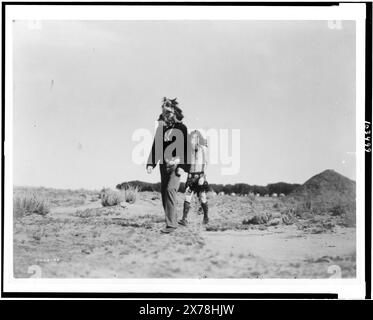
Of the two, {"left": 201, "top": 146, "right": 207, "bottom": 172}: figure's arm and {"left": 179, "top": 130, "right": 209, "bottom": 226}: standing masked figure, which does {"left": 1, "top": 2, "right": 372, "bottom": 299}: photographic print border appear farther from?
{"left": 201, "top": 146, "right": 207, "bottom": 172}: figure's arm

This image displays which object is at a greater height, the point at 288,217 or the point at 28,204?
the point at 28,204

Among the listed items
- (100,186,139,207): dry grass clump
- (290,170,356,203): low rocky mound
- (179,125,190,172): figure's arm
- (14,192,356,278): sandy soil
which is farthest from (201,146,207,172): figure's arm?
(290,170,356,203): low rocky mound

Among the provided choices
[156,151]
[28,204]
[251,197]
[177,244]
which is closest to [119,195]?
[156,151]

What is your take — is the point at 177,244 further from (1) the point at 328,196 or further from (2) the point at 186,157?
(1) the point at 328,196

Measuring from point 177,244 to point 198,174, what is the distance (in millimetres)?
687

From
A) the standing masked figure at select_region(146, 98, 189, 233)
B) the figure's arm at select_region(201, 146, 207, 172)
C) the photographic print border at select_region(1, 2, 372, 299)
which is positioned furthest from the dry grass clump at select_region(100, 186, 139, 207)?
the photographic print border at select_region(1, 2, 372, 299)

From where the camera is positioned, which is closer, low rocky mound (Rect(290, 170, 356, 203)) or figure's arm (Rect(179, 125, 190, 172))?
low rocky mound (Rect(290, 170, 356, 203))

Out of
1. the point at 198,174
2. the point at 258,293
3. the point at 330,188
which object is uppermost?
the point at 198,174

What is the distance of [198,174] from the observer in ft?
15.8

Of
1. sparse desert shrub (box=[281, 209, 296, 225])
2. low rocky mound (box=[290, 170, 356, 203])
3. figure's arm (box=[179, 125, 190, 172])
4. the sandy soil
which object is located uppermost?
figure's arm (box=[179, 125, 190, 172])

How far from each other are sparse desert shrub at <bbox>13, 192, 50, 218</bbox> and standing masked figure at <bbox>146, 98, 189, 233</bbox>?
3.44 ft

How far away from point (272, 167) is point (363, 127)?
0.93 metres

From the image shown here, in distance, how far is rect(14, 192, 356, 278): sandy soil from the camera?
468cm

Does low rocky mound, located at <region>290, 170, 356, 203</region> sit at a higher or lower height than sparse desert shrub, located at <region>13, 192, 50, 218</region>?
higher
